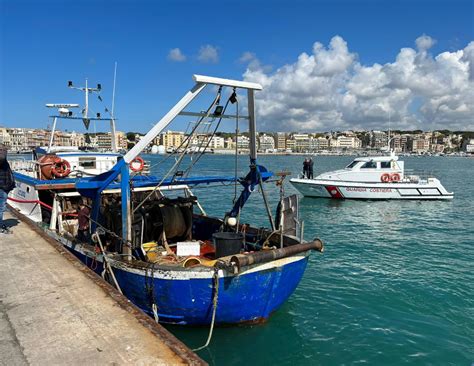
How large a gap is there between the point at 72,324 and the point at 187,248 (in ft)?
12.1

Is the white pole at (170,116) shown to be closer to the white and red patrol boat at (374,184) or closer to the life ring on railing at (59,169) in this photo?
the life ring on railing at (59,169)

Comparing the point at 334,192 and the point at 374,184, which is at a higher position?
the point at 374,184

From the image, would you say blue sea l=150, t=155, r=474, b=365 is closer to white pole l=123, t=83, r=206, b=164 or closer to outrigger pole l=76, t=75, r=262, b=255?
outrigger pole l=76, t=75, r=262, b=255

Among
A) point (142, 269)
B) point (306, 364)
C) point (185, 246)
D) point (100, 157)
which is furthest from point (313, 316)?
point (100, 157)

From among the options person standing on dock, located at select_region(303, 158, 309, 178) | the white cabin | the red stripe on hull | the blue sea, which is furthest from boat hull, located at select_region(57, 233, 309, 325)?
person standing on dock, located at select_region(303, 158, 309, 178)

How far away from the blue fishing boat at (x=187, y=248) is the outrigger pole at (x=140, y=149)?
0.02 meters

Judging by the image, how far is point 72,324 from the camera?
15.9ft

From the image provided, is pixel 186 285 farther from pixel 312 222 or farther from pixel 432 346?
pixel 312 222

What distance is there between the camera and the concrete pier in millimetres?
4109

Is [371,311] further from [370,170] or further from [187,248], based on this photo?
[370,170]

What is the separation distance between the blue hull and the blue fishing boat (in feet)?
0.06

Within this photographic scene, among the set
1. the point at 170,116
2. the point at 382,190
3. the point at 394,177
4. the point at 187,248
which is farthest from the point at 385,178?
the point at 170,116

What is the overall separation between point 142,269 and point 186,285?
0.90 m

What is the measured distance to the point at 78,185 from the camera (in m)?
7.69
